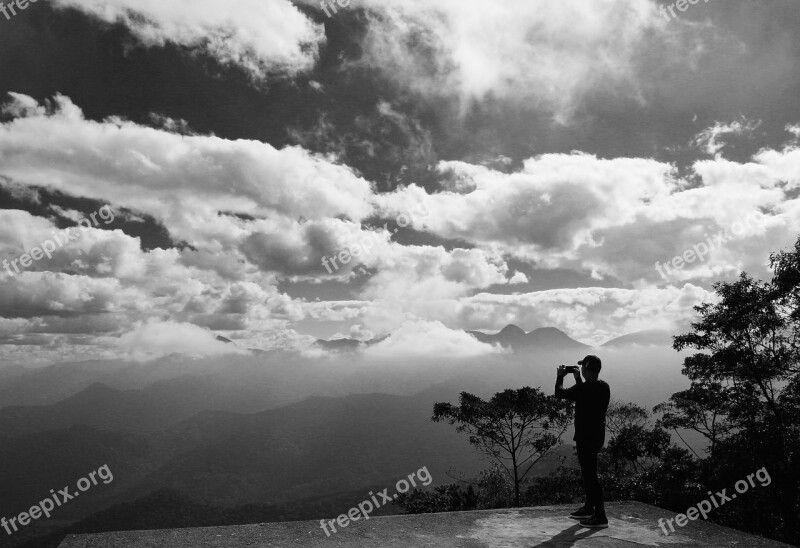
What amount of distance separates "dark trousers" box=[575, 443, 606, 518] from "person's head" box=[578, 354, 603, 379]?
2.77ft

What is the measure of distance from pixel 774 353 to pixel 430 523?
18947 mm

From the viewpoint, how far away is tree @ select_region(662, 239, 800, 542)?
46.5 ft

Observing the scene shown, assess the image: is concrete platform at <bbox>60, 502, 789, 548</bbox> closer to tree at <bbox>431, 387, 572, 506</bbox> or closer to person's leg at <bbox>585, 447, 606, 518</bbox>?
person's leg at <bbox>585, 447, 606, 518</bbox>

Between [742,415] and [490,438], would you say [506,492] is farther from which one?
[742,415]

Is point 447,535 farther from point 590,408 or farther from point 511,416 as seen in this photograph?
point 511,416

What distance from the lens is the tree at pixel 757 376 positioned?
46.5 ft

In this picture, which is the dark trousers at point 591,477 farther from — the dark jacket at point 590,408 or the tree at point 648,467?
the tree at point 648,467

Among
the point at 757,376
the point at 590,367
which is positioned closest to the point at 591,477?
the point at 590,367

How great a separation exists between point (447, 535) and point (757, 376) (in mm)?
18577

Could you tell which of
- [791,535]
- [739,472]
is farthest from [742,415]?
[791,535]

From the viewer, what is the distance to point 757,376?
17.2 meters

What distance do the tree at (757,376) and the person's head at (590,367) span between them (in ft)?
42.3

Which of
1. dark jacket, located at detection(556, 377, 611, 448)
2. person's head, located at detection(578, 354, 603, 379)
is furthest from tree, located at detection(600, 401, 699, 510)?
person's head, located at detection(578, 354, 603, 379)

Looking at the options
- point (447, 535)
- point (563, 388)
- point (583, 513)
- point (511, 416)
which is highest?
point (563, 388)
